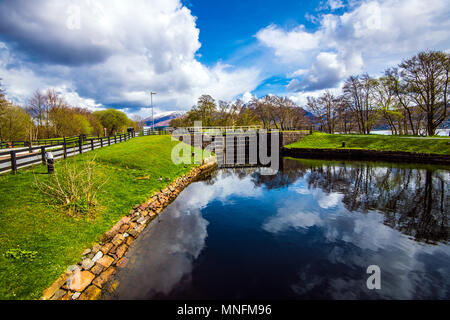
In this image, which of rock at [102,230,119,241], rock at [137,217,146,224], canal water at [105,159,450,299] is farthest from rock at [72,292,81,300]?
rock at [137,217,146,224]

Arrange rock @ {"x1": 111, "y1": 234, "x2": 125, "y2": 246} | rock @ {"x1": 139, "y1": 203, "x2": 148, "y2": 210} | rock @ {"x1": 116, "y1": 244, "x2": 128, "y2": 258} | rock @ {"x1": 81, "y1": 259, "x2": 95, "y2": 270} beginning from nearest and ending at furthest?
rock @ {"x1": 81, "y1": 259, "x2": 95, "y2": 270} < rock @ {"x1": 116, "y1": 244, "x2": 128, "y2": 258} < rock @ {"x1": 111, "y1": 234, "x2": 125, "y2": 246} < rock @ {"x1": 139, "y1": 203, "x2": 148, "y2": 210}

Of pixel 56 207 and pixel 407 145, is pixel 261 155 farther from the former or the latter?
pixel 56 207

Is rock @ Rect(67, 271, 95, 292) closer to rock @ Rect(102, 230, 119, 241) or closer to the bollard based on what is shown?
rock @ Rect(102, 230, 119, 241)

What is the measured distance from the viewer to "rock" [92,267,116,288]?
17.1 ft

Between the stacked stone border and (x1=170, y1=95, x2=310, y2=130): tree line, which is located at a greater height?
Result: (x1=170, y1=95, x2=310, y2=130): tree line

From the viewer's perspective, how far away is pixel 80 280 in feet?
16.2

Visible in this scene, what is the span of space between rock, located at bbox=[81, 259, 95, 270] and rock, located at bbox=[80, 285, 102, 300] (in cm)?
56

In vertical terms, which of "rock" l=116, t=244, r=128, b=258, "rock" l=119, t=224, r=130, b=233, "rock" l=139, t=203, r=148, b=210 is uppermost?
"rock" l=139, t=203, r=148, b=210

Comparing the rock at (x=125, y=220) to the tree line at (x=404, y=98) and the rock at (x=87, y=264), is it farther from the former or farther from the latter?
the tree line at (x=404, y=98)

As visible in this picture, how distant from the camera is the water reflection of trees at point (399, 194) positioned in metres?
8.73

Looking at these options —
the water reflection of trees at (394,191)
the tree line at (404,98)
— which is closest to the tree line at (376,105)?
the tree line at (404,98)

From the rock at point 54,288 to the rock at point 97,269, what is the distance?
0.75m
